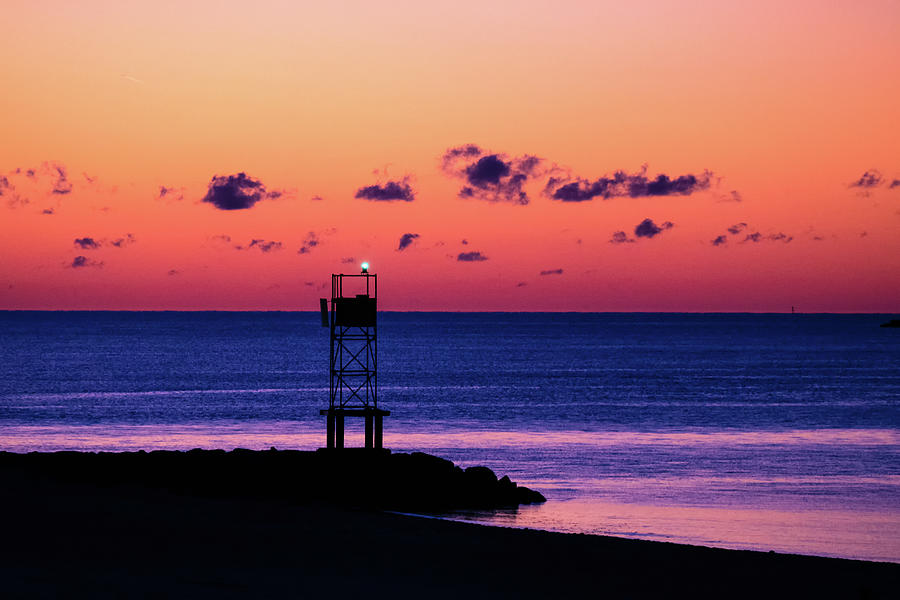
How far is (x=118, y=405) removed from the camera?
263 ft

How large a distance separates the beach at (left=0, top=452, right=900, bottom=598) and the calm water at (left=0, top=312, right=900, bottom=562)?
1093 cm

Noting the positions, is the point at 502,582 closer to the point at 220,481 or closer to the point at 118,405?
the point at 220,481

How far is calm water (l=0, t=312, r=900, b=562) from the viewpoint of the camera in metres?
36.1

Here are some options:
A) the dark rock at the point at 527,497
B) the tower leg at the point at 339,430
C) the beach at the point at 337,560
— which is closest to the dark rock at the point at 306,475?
the dark rock at the point at 527,497

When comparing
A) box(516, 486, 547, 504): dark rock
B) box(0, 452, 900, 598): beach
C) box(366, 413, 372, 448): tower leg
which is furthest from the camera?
box(366, 413, 372, 448): tower leg

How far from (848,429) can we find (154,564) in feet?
186

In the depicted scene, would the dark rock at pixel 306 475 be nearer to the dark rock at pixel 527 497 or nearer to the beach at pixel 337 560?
the dark rock at pixel 527 497

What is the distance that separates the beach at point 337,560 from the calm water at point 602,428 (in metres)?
10.9

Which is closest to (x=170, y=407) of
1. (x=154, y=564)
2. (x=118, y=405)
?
(x=118, y=405)

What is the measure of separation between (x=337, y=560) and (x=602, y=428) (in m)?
48.6

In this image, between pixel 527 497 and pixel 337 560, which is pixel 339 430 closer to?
pixel 527 497

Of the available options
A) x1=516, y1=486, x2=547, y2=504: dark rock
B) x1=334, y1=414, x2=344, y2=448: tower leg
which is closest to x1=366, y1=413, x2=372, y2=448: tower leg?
x1=334, y1=414, x2=344, y2=448: tower leg

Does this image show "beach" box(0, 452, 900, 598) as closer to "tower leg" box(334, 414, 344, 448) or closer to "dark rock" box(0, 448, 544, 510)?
"dark rock" box(0, 448, 544, 510)

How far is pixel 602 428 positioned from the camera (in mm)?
66188
